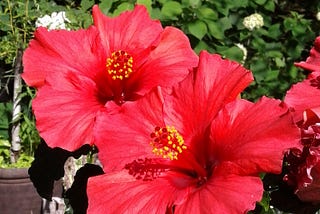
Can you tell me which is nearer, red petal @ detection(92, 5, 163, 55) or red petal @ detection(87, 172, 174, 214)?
red petal @ detection(87, 172, 174, 214)

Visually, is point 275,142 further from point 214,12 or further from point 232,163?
point 214,12

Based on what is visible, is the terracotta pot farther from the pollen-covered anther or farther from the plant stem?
the pollen-covered anther

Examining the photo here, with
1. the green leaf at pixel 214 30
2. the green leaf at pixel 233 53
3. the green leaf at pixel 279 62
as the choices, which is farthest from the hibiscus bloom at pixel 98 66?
the green leaf at pixel 279 62

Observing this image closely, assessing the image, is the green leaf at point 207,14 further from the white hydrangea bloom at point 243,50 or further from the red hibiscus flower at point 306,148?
the red hibiscus flower at point 306,148

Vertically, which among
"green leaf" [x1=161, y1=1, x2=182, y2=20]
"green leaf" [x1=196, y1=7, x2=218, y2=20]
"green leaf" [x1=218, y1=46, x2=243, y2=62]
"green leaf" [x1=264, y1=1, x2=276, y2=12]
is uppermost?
"green leaf" [x1=161, y1=1, x2=182, y2=20]

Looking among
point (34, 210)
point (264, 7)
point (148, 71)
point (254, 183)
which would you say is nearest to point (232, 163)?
point (254, 183)

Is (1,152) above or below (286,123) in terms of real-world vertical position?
below

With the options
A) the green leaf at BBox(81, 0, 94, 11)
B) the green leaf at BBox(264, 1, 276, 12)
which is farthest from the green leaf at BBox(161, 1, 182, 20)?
the green leaf at BBox(264, 1, 276, 12)
